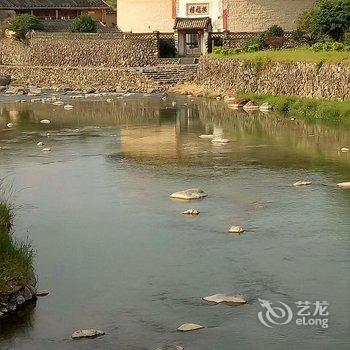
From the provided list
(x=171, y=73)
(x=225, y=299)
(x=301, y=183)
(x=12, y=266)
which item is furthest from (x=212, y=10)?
(x=12, y=266)

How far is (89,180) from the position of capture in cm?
2214

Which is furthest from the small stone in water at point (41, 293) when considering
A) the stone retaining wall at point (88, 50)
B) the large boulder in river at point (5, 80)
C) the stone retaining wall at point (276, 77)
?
the large boulder in river at point (5, 80)

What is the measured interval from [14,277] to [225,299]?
2.94m

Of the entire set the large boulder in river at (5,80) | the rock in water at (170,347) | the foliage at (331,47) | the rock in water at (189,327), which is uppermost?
the foliage at (331,47)

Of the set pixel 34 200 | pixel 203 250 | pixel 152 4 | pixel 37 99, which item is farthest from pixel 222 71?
pixel 203 250

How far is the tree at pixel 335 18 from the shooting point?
4269 centimetres

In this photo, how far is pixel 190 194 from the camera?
19.8 metres

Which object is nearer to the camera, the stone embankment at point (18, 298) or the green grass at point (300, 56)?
the stone embankment at point (18, 298)

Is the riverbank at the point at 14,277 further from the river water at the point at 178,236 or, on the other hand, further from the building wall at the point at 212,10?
the building wall at the point at 212,10

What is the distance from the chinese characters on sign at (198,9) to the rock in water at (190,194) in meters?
35.1

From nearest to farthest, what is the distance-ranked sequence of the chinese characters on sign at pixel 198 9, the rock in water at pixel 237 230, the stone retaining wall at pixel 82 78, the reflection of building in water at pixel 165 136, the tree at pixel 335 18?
the rock in water at pixel 237 230 < the reflection of building in water at pixel 165 136 < the tree at pixel 335 18 < the stone retaining wall at pixel 82 78 < the chinese characters on sign at pixel 198 9

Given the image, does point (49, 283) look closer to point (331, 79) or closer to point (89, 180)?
point (89, 180)

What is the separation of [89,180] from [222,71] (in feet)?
75.0

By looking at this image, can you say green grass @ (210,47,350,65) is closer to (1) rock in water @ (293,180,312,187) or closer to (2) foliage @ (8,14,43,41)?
(1) rock in water @ (293,180,312,187)
